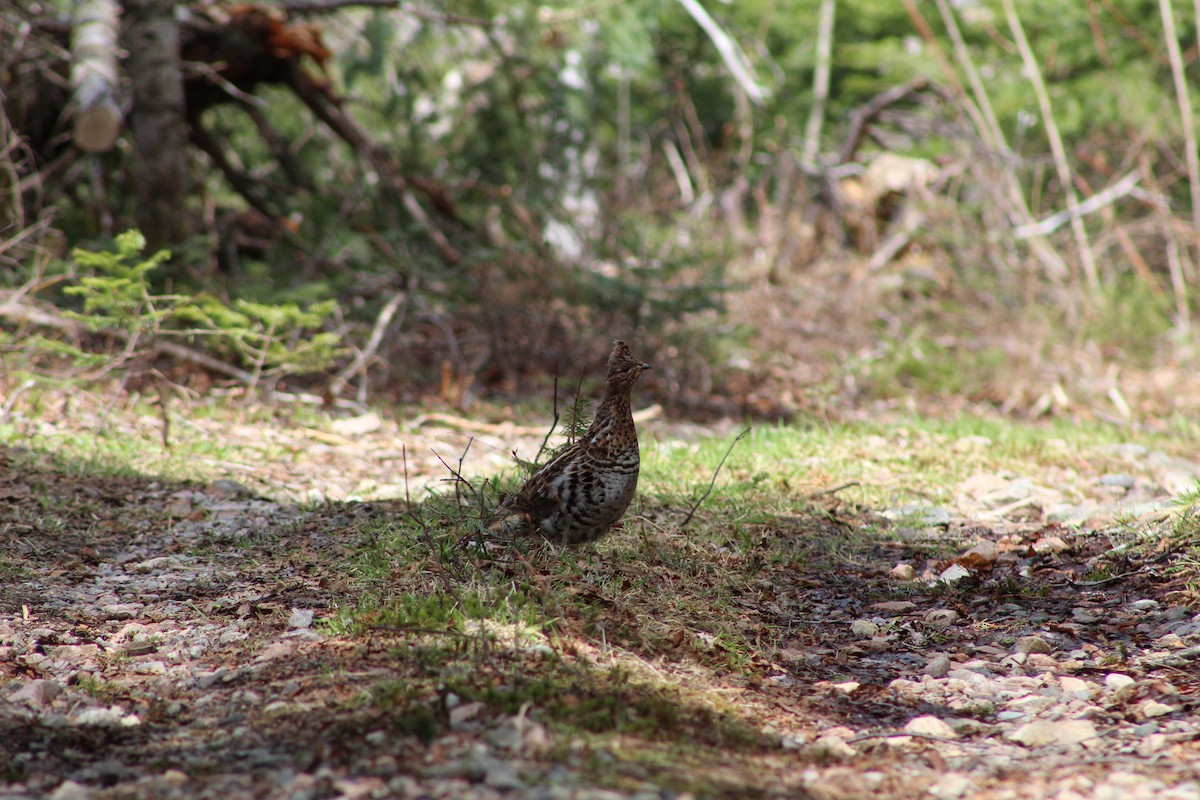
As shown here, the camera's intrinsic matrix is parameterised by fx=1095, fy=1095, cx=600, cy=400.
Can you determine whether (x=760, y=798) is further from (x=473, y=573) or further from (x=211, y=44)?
(x=211, y=44)

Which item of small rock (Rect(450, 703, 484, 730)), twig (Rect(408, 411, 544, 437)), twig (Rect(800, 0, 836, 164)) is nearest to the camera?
small rock (Rect(450, 703, 484, 730))

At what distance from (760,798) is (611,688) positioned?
2.43 ft

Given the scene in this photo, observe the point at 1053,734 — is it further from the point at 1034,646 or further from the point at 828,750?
the point at 1034,646

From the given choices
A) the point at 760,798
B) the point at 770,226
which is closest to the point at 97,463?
the point at 760,798

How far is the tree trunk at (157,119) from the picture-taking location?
25.0 feet

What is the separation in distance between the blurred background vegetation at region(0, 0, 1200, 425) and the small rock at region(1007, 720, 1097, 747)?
4.58 meters

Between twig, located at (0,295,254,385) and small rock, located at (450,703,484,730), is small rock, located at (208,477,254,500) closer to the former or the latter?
twig, located at (0,295,254,385)

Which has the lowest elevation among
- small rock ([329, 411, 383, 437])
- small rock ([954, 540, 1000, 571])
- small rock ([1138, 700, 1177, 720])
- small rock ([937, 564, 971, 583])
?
small rock ([1138, 700, 1177, 720])

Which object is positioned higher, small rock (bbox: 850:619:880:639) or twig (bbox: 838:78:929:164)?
twig (bbox: 838:78:929:164)

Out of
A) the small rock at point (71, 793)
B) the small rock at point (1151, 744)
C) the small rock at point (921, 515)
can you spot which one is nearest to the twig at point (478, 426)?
the small rock at point (921, 515)

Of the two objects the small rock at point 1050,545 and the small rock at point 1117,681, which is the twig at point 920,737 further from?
the small rock at point 1050,545

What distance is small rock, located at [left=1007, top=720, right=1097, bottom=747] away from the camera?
10.2 ft

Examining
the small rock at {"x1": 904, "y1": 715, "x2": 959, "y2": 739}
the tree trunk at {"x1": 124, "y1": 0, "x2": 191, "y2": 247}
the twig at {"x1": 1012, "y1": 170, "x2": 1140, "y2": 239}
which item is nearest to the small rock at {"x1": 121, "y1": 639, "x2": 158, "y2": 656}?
the small rock at {"x1": 904, "y1": 715, "x2": 959, "y2": 739}

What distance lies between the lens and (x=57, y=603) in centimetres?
403
